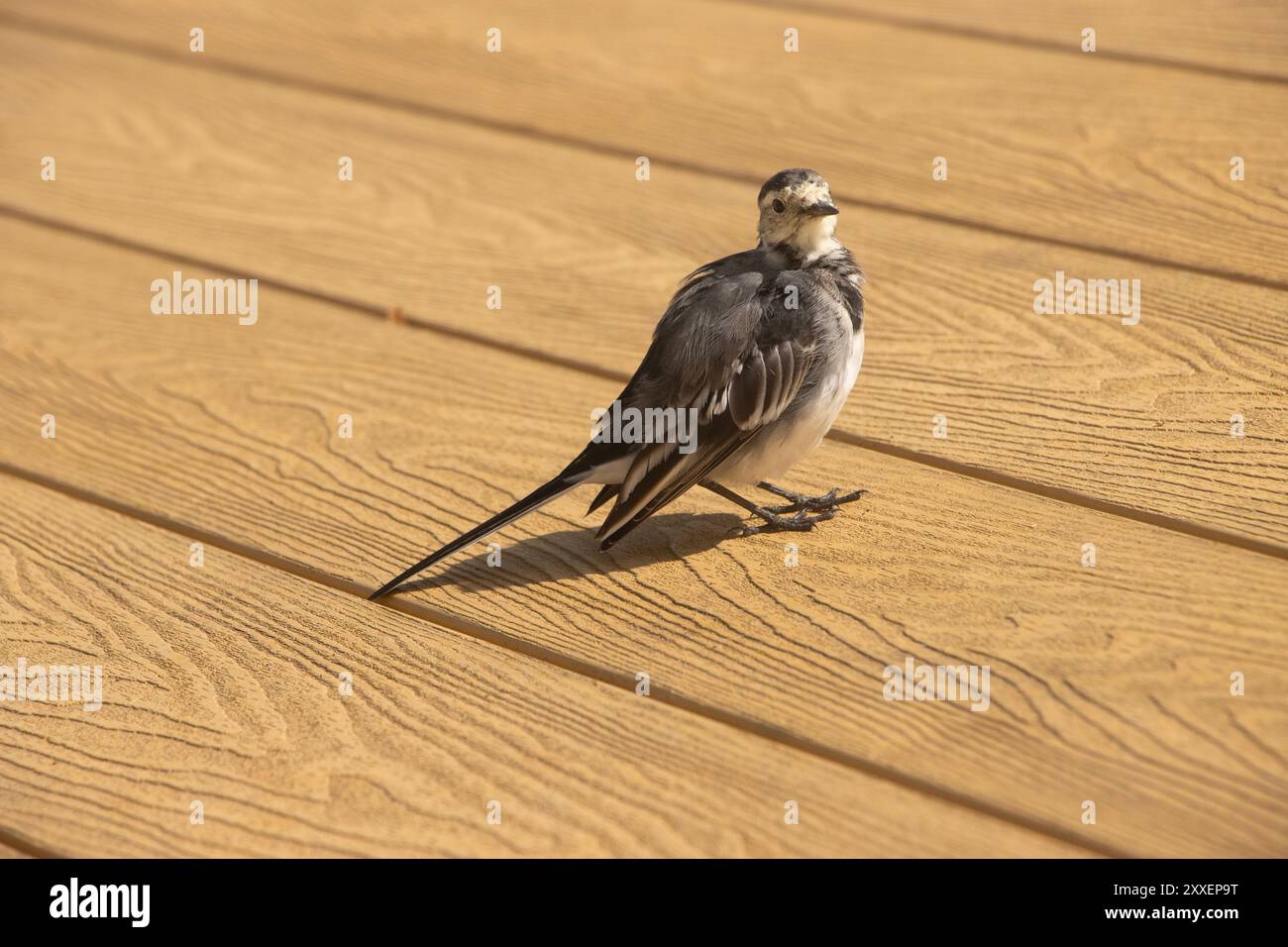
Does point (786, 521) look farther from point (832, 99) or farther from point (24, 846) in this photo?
A: point (832, 99)

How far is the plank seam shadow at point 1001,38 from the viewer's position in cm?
364

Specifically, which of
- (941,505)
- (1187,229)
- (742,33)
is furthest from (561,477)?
(742,33)

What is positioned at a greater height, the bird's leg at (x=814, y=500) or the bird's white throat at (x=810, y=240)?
the bird's white throat at (x=810, y=240)

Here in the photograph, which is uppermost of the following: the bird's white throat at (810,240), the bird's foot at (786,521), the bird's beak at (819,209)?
the bird's beak at (819,209)

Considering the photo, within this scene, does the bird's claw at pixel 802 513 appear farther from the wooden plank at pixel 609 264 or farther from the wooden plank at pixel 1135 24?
the wooden plank at pixel 1135 24

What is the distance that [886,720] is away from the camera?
6.59ft

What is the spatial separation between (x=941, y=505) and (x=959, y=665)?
1.47 feet

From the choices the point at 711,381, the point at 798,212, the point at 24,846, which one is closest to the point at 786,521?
the point at 711,381

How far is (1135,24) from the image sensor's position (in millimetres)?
3955

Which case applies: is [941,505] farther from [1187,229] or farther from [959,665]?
[1187,229]

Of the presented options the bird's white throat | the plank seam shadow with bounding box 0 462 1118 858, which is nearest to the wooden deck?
the plank seam shadow with bounding box 0 462 1118 858

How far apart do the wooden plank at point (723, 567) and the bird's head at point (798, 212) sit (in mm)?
401

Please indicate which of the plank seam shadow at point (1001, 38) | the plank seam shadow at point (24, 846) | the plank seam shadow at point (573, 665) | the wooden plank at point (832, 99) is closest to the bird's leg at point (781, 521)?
the plank seam shadow at point (573, 665)

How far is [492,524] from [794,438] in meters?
0.53
